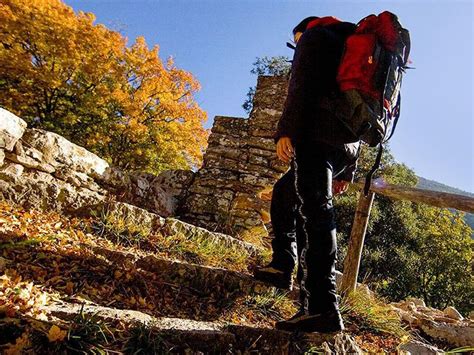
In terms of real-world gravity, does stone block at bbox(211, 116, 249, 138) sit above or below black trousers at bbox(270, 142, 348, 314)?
above

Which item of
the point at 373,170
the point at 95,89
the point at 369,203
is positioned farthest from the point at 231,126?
the point at 95,89

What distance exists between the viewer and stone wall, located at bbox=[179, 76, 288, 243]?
5.28m

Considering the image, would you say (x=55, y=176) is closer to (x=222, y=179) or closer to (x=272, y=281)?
(x=222, y=179)

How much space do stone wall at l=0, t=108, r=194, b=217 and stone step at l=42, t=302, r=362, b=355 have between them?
1684 mm

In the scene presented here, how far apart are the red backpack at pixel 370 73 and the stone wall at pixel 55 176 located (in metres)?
2.52

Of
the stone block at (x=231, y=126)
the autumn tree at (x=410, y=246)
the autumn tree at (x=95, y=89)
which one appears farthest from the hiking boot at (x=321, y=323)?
the autumn tree at (x=410, y=246)

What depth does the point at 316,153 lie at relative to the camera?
1.90m

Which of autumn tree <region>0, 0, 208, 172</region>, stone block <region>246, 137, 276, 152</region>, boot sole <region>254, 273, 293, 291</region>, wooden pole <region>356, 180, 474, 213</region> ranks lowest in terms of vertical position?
boot sole <region>254, 273, 293, 291</region>

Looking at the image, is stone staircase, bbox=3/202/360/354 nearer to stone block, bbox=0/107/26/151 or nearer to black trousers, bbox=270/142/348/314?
black trousers, bbox=270/142/348/314

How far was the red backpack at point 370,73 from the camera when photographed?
175 cm

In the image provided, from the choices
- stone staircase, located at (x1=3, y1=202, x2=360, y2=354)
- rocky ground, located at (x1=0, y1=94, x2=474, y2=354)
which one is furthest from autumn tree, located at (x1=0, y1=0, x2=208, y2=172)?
stone staircase, located at (x1=3, y1=202, x2=360, y2=354)

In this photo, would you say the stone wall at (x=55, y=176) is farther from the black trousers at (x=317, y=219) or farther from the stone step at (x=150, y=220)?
the black trousers at (x=317, y=219)

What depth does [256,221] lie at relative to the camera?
5.23 metres

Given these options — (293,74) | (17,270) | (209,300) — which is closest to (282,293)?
(209,300)
